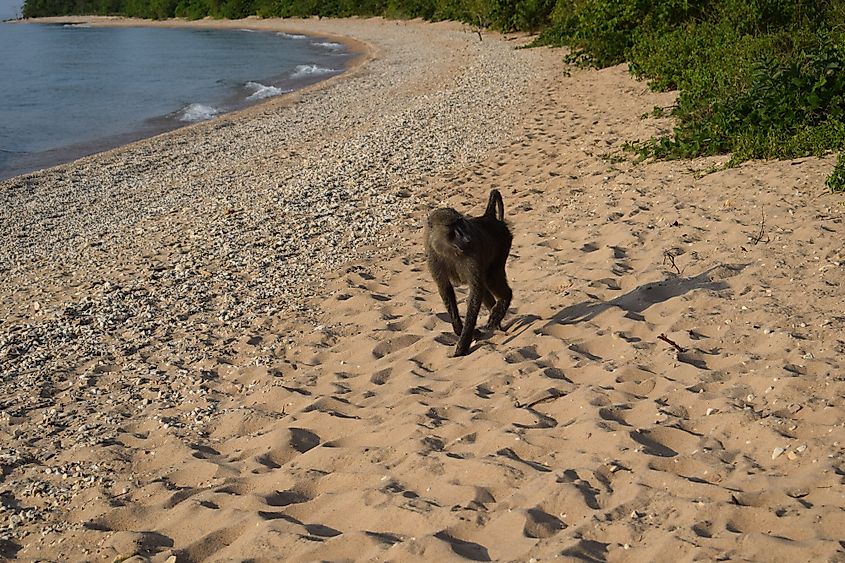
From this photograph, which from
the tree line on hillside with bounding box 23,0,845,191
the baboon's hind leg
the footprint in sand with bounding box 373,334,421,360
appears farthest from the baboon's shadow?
the tree line on hillside with bounding box 23,0,845,191

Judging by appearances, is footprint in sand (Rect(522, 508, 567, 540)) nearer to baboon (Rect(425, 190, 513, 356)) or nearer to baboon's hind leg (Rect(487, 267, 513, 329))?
baboon (Rect(425, 190, 513, 356))

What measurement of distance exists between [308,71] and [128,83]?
7.86m

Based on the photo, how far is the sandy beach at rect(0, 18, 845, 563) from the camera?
13.8 ft

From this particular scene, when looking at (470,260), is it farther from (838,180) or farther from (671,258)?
(838,180)

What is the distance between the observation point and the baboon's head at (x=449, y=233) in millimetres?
6105

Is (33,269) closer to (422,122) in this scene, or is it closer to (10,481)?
(10,481)

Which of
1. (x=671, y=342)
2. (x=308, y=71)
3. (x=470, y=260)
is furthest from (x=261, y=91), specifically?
(x=671, y=342)

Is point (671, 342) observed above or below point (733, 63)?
A: below

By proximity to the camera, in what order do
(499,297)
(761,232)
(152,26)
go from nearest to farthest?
(499,297), (761,232), (152,26)

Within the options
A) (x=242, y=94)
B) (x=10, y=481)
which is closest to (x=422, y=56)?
(x=242, y=94)

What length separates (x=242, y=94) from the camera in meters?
32.1

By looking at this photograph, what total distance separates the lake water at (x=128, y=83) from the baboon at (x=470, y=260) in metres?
16.2

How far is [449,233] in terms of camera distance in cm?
611

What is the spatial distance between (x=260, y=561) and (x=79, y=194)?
13.0m
